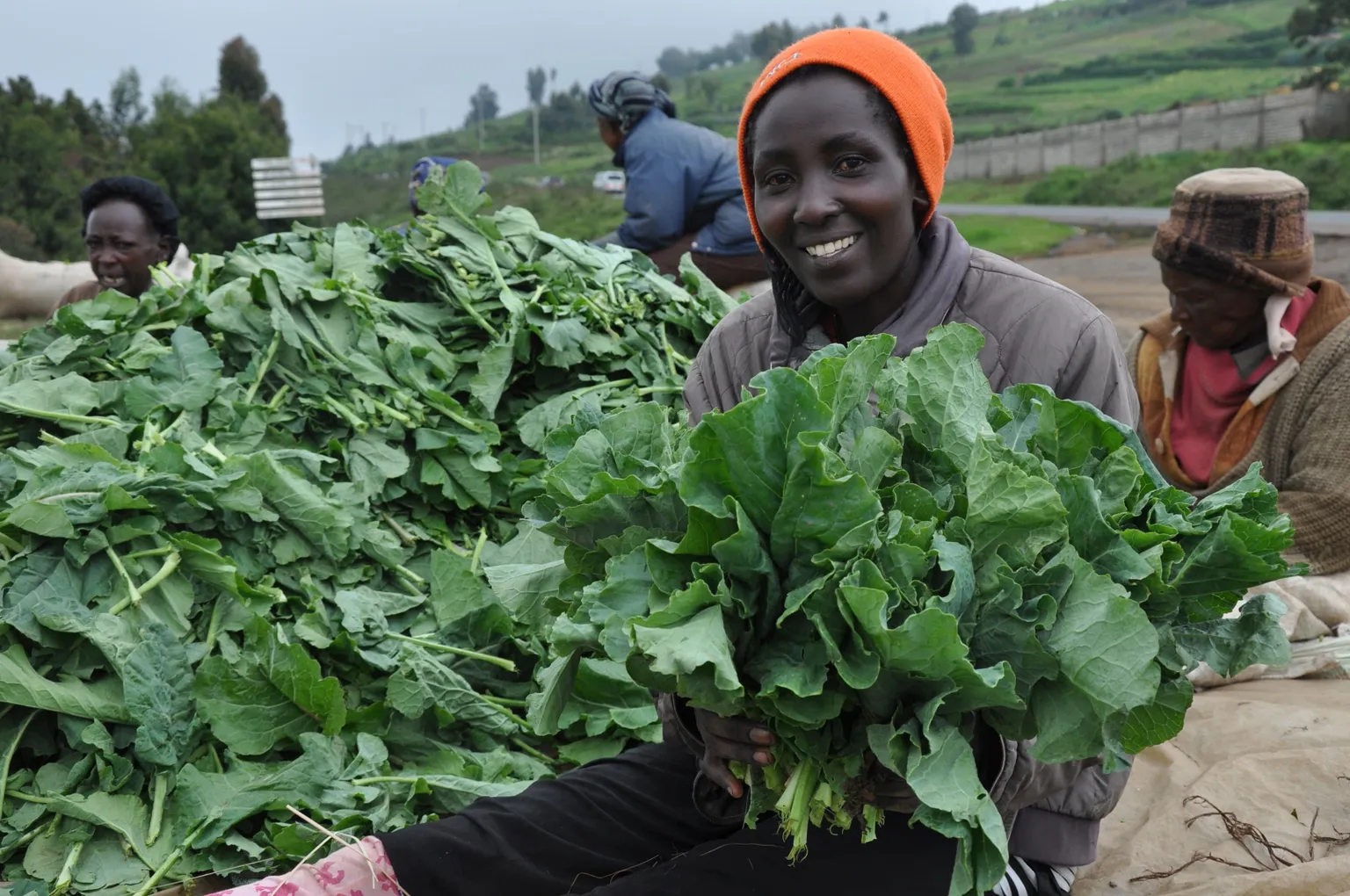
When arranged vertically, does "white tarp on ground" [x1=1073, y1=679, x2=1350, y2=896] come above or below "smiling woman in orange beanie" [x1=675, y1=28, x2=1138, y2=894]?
below

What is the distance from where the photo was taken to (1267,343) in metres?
3.63

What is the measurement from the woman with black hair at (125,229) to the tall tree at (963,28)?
3331 inches

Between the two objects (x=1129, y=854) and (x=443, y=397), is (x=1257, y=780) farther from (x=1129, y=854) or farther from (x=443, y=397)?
(x=443, y=397)

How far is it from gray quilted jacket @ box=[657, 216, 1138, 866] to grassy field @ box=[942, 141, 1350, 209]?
21190 mm

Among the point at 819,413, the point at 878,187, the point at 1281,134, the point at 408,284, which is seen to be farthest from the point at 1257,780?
the point at 1281,134

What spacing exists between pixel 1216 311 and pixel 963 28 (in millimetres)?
87331

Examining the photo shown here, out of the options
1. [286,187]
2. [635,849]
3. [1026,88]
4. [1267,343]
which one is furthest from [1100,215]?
[1026,88]

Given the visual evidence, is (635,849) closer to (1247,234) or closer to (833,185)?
(833,185)

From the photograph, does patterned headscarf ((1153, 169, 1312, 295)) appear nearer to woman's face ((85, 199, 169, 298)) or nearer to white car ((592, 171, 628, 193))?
woman's face ((85, 199, 169, 298))

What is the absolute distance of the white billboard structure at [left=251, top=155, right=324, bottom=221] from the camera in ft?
47.2

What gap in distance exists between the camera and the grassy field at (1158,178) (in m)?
22.1

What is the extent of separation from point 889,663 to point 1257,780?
6.61 ft

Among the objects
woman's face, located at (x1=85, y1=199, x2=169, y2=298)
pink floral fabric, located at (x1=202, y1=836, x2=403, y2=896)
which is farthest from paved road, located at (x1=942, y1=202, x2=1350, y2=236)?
pink floral fabric, located at (x1=202, y1=836, x2=403, y2=896)

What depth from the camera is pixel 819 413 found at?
152 cm
